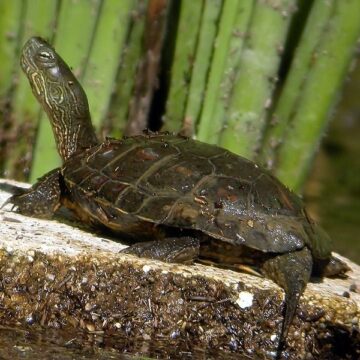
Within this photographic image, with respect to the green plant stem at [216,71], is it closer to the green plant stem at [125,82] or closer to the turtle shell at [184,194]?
the green plant stem at [125,82]

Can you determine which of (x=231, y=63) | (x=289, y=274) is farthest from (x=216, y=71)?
(x=289, y=274)

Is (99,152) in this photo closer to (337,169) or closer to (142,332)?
(142,332)

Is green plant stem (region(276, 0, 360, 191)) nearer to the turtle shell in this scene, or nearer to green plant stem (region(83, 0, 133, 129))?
green plant stem (region(83, 0, 133, 129))

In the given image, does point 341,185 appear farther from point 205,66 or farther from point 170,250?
point 170,250

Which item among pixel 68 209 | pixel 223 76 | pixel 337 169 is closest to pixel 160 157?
pixel 68 209

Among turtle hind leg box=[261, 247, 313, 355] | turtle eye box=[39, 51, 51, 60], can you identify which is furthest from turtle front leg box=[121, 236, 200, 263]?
turtle eye box=[39, 51, 51, 60]

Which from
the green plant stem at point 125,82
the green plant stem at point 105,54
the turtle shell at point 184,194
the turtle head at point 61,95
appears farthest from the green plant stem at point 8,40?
the turtle shell at point 184,194
